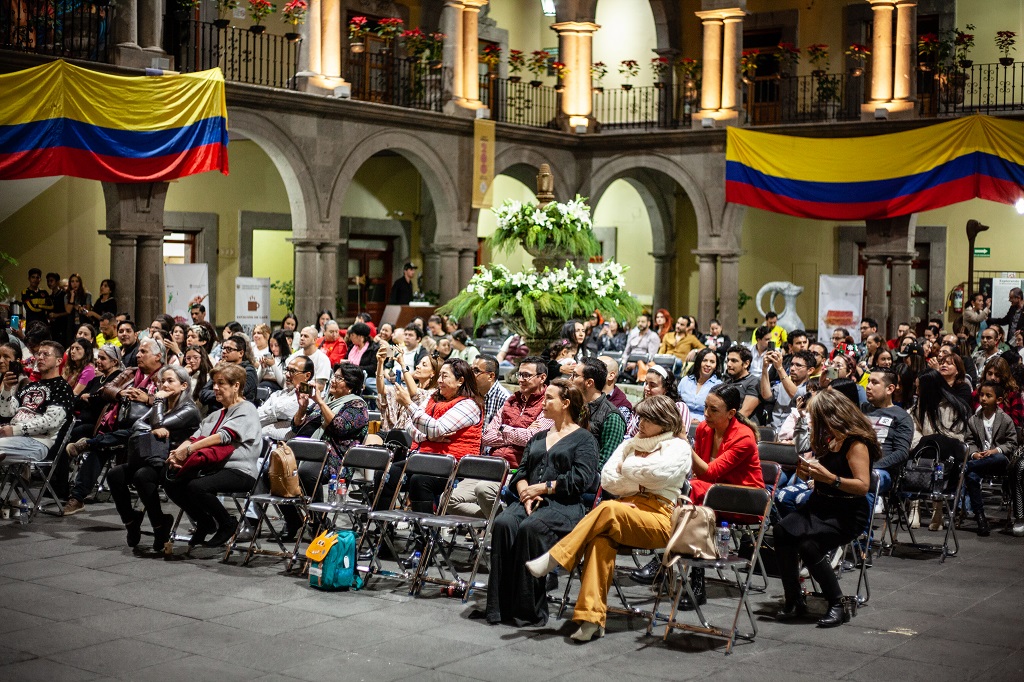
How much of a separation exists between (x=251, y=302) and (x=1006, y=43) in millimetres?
13083

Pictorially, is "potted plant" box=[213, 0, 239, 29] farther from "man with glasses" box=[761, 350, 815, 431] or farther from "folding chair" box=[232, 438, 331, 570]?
"man with glasses" box=[761, 350, 815, 431]

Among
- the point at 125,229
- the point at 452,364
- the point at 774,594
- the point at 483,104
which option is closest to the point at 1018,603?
the point at 774,594

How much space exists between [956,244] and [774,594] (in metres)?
16.6

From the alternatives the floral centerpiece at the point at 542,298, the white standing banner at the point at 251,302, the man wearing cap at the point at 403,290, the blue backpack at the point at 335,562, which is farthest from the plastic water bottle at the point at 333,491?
the man wearing cap at the point at 403,290

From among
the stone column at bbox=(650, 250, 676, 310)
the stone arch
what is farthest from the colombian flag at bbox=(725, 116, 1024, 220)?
the stone arch

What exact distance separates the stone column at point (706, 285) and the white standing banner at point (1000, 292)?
14.6ft

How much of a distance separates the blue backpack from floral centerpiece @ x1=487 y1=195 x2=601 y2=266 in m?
4.12

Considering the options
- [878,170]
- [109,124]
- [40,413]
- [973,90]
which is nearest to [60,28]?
[109,124]

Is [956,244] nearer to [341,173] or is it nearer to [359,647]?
[341,173]

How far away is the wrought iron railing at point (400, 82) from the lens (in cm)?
1950

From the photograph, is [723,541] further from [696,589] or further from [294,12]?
[294,12]

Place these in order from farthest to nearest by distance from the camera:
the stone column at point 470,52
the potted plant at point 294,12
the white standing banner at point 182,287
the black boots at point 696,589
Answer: the stone column at point 470,52 < the potted plant at point 294,12 < the white standing banner at point 182,287 < the black boots at point 696,589

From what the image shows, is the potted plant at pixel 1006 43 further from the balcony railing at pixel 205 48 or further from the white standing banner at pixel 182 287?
the white standing banner at pixel 182 287

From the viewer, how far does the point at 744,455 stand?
6758mm
